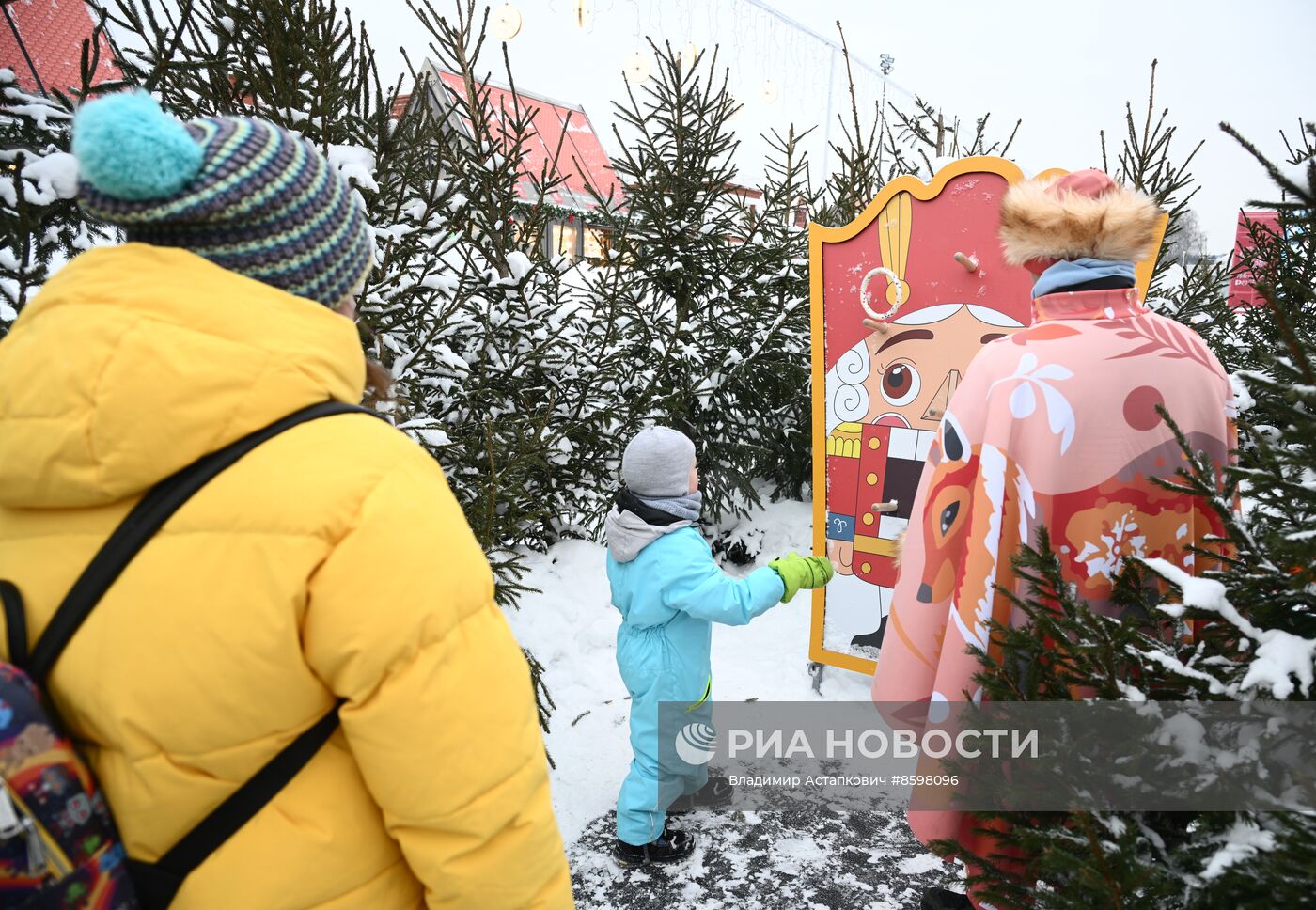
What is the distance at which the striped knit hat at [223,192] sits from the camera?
92 cm

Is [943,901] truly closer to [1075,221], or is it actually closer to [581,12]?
[1075,221]

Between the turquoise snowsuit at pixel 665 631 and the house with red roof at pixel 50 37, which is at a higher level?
the house with red roof at pixel 50 37

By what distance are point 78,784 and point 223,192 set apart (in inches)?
28.6

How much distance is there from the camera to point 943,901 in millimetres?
2326

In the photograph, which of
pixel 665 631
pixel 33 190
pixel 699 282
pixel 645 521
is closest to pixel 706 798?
pixel 665 631

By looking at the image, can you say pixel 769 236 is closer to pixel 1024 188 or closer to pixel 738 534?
pixel 738 534

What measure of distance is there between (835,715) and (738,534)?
8.31 ft

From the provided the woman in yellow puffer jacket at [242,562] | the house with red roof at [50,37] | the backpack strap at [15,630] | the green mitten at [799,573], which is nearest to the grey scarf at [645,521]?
the green mitten at [799,573]

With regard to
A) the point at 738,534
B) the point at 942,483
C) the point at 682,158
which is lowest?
the point at 738,534

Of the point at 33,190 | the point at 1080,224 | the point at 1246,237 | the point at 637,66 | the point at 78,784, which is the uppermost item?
the point at 637,66

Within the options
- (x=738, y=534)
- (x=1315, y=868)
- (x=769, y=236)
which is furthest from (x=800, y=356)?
(x=1315, y=868)

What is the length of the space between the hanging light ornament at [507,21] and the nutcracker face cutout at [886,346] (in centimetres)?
431

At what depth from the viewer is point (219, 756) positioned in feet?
2.98

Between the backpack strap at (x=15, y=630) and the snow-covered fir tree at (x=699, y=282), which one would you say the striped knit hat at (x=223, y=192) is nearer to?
the backpack strap at (x=15, y=630)
